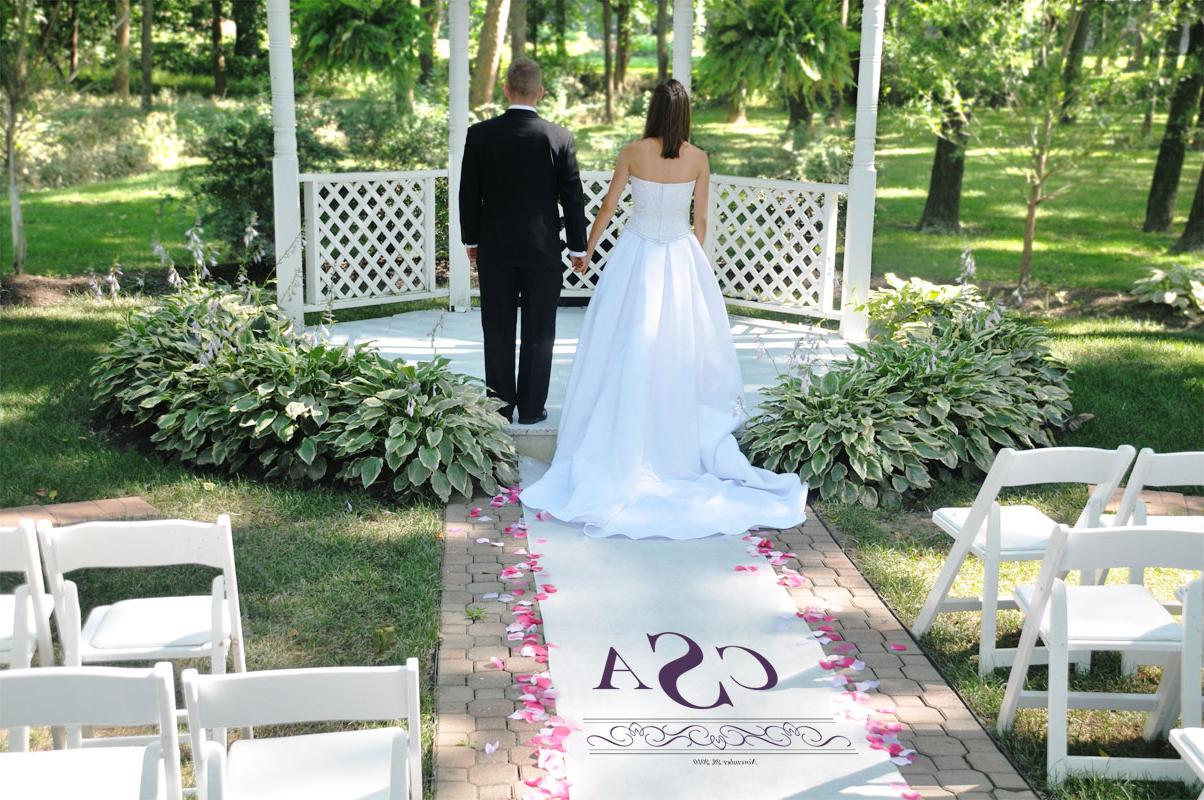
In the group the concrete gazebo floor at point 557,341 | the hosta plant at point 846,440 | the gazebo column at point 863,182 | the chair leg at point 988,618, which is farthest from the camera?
the gazebo column at point 863,182

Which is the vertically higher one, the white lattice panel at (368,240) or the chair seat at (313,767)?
the white lattice panel at (368,240)

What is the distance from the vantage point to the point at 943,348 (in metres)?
7.16

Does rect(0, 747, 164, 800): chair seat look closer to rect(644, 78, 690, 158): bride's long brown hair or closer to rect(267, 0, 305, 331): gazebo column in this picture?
rect(644, 78, 690, 158): bride's long brown hair

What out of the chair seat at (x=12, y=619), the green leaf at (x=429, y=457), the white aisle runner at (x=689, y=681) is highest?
the chair seat at (x=12, y=619)

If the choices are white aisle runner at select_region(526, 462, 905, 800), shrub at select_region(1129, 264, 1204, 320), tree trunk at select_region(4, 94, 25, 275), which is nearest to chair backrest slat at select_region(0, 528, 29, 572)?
white aisle runner at select_region(526, 462, 905, 800)

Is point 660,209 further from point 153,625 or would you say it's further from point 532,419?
point 153,625

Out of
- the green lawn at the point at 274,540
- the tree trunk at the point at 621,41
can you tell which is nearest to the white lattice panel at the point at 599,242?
the green lawn at the point at 274,540

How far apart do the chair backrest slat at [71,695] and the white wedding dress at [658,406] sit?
3.28 metres

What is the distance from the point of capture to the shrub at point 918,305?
25.9 feet

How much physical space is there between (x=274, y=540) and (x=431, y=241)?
170 inches

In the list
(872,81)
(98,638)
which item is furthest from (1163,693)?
(872,81)

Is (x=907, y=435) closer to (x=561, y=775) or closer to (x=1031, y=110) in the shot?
(x=561, y=775)

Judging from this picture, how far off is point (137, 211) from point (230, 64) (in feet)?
49.7

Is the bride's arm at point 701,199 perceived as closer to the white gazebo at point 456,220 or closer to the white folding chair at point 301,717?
the white gazebo at point 456,220
